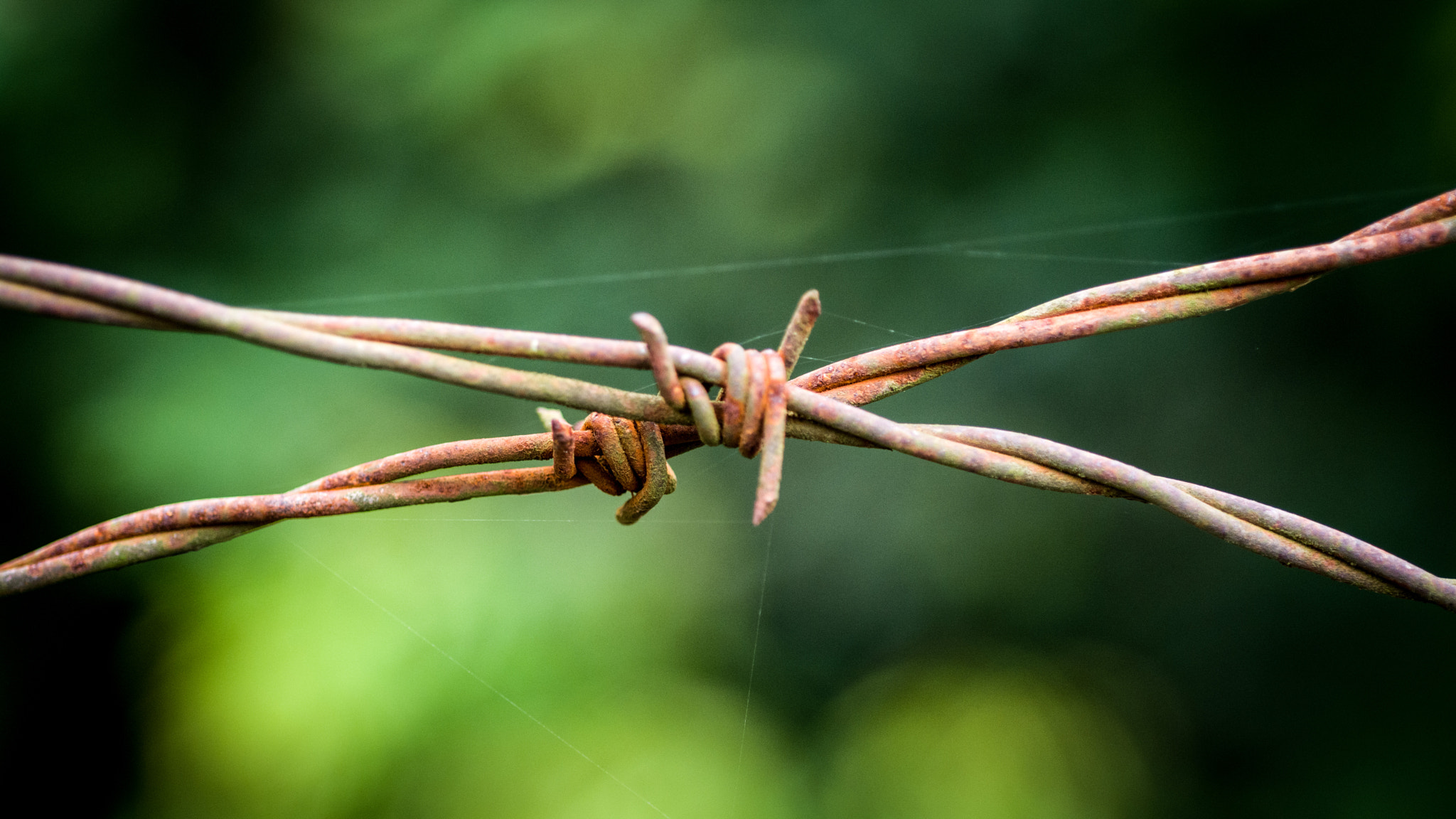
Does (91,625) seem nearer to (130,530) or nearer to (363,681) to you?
(363,681)

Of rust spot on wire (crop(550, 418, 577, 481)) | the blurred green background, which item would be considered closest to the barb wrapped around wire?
rust spot on wire (crop(550, 418, 577, 481))

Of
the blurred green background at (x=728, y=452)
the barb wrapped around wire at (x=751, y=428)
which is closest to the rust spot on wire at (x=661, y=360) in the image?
the barb wrapped around wire at (x=751, y=428)

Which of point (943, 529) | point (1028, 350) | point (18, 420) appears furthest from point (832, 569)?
point (18, 420)

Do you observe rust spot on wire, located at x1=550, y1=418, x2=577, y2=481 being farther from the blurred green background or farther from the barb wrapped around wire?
the blurred green background

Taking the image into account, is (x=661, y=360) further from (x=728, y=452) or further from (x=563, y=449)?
(x=728, y=452)

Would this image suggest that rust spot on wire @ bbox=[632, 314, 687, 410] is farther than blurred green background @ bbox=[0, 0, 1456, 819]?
No
